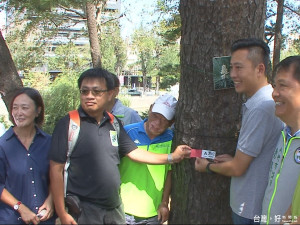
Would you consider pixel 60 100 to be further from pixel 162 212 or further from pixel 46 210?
pixel 162 212

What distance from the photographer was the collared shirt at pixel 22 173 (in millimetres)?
2209

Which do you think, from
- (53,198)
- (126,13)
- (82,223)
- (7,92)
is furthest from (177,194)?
(126,13)

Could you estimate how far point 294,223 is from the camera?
1.64 m

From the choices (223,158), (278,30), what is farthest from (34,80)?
(223,158)

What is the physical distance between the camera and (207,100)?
233 cm

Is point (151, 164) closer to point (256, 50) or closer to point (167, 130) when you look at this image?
point (167, 130)

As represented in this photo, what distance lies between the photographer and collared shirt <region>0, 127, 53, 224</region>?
2.21 metres

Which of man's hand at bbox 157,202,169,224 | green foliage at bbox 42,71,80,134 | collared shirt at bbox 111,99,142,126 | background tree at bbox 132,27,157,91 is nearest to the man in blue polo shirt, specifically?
man's hand at bbox 157,202,169,224

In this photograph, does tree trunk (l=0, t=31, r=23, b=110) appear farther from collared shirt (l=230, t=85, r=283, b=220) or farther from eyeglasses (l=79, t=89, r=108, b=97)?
collared shirt (l=230, t=85, r=283, b=220)

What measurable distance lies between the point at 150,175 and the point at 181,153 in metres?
0.32

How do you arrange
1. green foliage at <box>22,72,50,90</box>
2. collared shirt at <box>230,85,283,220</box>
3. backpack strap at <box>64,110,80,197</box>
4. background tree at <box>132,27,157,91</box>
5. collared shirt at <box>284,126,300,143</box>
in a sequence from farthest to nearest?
background tree at <box>132,27,157,91</box>
green foliage at <box>22,72,50,90</box>
backpack strap at <box>64,110,80,197</box>
collared shirt at <box>230,85,283,220</box>
collared shirt at <box>284,126,300,143</box>

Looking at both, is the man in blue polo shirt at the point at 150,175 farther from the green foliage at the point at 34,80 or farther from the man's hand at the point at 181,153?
the green foliage at the point at 34,80

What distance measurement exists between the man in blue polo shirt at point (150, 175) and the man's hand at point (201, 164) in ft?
1.09

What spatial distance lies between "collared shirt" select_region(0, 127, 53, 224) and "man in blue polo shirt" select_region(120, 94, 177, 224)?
61 centimetres
